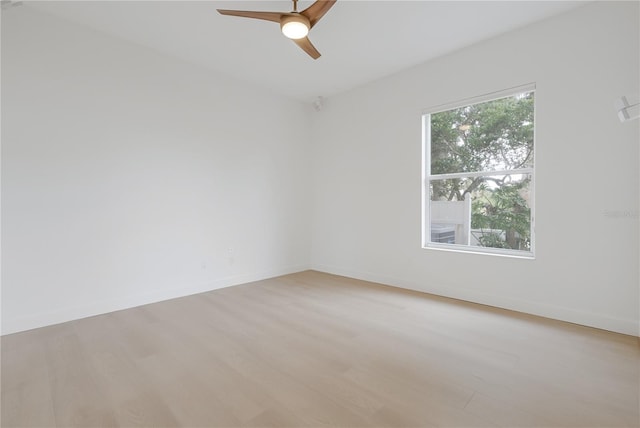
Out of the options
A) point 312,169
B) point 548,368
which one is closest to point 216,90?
point 312,169

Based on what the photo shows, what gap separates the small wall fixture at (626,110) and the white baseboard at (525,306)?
5.67 feet

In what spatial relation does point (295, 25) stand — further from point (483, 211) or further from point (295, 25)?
point (483, 211)

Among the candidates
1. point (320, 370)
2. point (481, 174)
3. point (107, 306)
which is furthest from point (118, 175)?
point (481, 174)

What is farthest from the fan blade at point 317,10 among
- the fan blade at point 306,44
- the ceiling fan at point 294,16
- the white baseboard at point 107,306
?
the white baseboard at point 107,306

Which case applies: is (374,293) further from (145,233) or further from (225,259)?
(145,233)

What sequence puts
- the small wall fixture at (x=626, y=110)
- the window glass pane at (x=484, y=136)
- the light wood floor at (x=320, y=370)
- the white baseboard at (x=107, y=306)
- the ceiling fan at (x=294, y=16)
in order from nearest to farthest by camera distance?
the light wood floor at (x=320, y=370), the small wall fixture at (x=626, y=110), the ceiling fan at (x=294, y=16), the white baseboard at (x=107, y=306), the window glass pane at (x=484, y=136)

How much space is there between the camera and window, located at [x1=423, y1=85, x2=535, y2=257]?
3160 millimetres

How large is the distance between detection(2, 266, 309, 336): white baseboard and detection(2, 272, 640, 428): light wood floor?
0.12 m

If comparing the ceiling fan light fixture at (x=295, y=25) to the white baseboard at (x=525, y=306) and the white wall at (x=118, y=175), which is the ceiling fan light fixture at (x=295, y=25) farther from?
the white baseboard at (x=525, y=306)

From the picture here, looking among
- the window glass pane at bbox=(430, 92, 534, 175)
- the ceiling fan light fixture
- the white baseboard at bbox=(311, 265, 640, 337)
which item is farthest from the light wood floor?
the ceiling fan light fixture

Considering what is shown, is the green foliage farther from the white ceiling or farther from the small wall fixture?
→ the small wall fixture

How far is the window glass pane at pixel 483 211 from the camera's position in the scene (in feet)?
10.5

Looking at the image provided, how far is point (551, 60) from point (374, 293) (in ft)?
10.0

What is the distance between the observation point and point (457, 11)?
2764 mm
